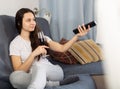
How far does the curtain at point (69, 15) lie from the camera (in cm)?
277

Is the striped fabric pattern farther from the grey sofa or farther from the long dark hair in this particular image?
the long dark hair

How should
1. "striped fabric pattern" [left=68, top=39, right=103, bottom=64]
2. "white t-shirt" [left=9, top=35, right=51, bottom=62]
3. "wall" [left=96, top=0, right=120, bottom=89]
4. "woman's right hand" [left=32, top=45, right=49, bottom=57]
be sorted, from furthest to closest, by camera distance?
"striped fabric pattern" [left=68, top=39, right=103, bottom=64]
"white t-shirt" [left=9, top=35, right=51, bottom=62]
"woman's right hand" [left=32, top=45, right=49, bottom=57]
"wall" [left=96, top=0, right=120, bottom=89]

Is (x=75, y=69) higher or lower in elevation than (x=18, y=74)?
lower

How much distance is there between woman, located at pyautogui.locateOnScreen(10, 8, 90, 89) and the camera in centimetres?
147

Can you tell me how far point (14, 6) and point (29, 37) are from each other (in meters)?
0.79

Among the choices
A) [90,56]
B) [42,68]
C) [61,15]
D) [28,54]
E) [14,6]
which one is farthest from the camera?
[61,15]

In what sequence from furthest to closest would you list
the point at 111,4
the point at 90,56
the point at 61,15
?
the point at 61,15 < the point at 90,56 < the point at 111,4

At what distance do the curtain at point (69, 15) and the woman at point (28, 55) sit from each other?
0.90 meters

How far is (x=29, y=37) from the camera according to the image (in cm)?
184

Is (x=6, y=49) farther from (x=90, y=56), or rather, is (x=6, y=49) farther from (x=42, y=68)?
(x=90, y=56)

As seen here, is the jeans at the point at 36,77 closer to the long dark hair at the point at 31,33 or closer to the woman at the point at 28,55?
the woman at the point at 28,55

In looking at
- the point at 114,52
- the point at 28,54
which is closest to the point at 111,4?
the point at 114,52

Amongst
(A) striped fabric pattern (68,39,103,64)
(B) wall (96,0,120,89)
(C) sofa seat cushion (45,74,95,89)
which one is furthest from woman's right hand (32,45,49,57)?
(B) wall (96,0,120,89)

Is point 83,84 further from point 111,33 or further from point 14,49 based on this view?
point 111,33
